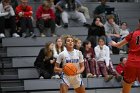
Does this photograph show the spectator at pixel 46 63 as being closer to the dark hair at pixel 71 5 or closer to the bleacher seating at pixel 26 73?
the bleacher seating at pixel 26 73

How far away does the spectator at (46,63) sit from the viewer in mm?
11352

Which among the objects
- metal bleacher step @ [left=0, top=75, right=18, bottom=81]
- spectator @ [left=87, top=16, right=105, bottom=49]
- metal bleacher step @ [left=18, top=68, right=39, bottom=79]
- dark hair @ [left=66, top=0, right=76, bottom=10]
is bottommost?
metal bleacher step @ [left=0, top=75, right=18, bottom=81]

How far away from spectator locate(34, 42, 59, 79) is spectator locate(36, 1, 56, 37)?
1.60 meters

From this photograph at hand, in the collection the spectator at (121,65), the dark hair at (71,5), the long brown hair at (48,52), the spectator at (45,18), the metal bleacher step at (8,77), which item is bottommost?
the metal bleacher step at (8,77)

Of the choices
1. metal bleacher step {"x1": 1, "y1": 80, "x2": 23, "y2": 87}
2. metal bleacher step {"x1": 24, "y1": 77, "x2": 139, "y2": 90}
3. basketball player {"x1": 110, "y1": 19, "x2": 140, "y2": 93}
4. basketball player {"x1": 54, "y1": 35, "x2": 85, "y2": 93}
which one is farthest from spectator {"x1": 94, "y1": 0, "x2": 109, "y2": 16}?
basketball player {"x1": 110, "y1": 19, "x2": 140, "y2": 93}

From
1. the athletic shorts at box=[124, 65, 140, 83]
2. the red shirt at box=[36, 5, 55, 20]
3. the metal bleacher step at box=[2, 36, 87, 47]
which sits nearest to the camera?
the athletic shorts at box=[124, 65, 140, 83]

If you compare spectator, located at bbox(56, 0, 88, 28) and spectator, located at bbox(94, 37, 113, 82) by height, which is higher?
spectator, located at bbox(56, 0, 88, 28)

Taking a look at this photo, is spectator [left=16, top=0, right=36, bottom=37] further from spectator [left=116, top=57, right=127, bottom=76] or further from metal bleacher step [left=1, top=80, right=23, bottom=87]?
spectator [left=116, top=57, right=127, bottom=76]

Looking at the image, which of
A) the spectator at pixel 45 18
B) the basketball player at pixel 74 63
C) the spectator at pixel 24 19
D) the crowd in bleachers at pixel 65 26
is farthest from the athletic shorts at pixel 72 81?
the spectator at pixel 45 18

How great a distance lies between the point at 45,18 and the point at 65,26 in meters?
0.87

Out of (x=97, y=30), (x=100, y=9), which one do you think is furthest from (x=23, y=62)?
(x=100, y=9)

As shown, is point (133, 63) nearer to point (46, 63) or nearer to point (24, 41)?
point (46, 63)

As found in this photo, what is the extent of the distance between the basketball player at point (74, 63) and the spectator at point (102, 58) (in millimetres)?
2746

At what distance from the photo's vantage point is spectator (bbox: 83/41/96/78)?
37.8ft
